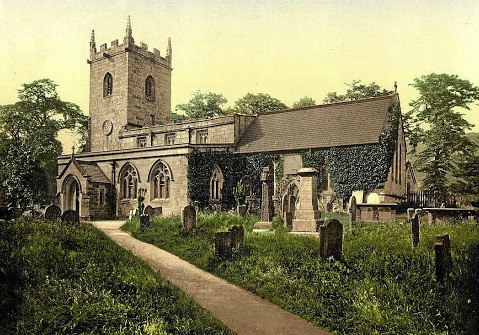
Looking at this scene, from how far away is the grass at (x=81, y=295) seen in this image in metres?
5.41

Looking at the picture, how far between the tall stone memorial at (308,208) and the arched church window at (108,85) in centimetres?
1741

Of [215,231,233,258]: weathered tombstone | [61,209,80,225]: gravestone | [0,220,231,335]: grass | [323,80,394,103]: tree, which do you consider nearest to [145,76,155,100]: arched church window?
[61,209,80,225]: gravestone

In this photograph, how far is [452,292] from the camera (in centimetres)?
636

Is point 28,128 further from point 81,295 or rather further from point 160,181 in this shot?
point 160,181

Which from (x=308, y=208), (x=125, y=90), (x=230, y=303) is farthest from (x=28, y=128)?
(x=125, y=90)

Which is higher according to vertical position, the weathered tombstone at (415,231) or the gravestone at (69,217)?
the gravestone at (69,217)

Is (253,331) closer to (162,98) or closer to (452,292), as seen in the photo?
(452,292)

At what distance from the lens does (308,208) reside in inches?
559

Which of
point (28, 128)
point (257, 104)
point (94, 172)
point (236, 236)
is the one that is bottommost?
point (236, 236)

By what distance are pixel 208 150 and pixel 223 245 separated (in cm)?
1386

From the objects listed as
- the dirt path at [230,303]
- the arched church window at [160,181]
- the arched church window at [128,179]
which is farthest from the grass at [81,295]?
the arched church window at [128,179]

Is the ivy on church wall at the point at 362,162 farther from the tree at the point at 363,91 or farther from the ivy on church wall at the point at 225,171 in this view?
the tree at the point at 363,91

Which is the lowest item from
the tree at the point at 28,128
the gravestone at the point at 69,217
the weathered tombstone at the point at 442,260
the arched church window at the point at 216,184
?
the weathered tombstone at the point at 442,260

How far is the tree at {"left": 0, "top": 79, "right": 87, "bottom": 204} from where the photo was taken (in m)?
8.46
